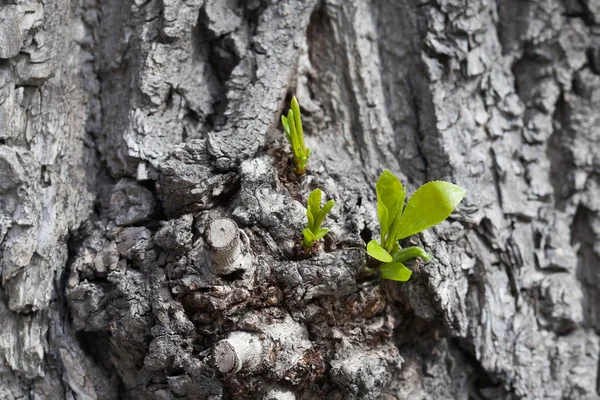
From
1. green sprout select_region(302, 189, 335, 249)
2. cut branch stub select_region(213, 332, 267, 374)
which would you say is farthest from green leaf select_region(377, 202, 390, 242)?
cut branch stub select_region(213, 332, 267, 374)

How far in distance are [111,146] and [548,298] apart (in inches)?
49.4

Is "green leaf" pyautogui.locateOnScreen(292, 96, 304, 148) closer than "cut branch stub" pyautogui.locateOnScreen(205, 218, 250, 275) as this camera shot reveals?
No

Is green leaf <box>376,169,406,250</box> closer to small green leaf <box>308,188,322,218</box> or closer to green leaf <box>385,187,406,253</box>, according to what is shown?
green leaf <box>385,187,406,253</box>

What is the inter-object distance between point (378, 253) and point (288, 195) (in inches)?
10.4

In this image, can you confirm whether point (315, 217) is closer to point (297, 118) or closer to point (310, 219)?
point (310, 219)

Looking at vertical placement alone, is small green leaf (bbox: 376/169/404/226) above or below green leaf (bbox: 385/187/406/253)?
above

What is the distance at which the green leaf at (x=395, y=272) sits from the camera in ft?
4.06

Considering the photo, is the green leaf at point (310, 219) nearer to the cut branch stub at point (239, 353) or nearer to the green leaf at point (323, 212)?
the green leaf at point (323, 212)

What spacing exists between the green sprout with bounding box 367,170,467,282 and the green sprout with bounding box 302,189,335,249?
0.11 meters

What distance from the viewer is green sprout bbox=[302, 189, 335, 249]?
47.5 inches

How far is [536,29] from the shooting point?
67.6 inches

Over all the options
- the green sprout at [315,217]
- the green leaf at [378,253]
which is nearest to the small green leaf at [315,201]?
the green sprout at [315,217]

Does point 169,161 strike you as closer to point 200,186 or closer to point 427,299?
point 200,186

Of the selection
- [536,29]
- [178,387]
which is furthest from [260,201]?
[536,29]
